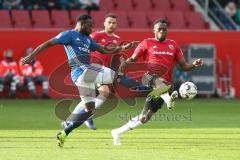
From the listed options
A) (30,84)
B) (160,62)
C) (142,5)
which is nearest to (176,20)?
(142,5)

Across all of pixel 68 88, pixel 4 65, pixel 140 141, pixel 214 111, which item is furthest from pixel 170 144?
pixel 4 65

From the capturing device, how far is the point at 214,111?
77.7 ft

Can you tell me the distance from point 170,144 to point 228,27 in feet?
59.4

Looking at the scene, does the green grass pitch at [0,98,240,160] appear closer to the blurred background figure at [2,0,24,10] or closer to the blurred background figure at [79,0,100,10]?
the blurred background figure at [2,0,24,10]

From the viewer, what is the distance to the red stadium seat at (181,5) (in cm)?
3225

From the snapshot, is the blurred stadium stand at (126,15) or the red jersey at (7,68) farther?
the blurred stadium stand at (126,15)

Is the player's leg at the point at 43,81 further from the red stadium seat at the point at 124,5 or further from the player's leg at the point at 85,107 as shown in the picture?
the player's leg at the point at 85,107

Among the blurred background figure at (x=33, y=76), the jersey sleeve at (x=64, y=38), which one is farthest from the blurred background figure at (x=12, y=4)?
the jersey sleeve at (x=64, y=38)

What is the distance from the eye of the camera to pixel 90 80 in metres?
14.6

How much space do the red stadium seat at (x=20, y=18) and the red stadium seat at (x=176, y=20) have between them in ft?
17.7

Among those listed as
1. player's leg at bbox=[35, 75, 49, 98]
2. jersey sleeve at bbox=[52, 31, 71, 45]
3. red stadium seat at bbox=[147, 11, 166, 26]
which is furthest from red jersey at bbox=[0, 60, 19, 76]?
jersey sleeve at bbox=[52, 31, 71, 45]

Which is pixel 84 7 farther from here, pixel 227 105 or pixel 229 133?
pixel 229 133

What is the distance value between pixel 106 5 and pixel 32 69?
488 cm

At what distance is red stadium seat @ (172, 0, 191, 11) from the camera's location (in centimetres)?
3225
